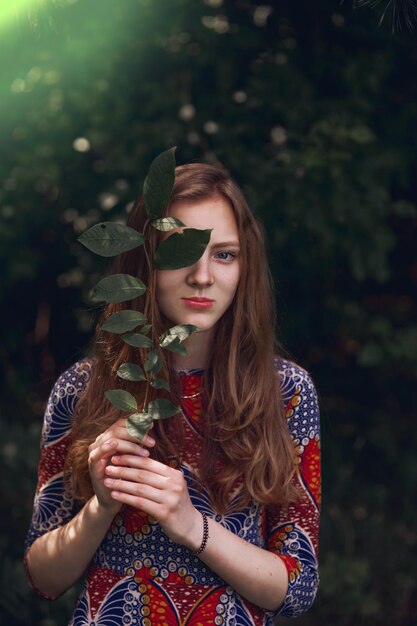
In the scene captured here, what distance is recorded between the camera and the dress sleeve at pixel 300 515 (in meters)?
1.97

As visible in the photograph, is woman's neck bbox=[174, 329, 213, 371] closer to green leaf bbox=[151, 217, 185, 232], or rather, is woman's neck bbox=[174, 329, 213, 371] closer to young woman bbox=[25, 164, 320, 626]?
young woman bbox=[25, 164, 320, 626]

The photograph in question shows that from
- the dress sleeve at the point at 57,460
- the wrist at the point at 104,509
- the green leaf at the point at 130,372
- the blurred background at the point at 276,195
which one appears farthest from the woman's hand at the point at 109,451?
the blurred background at the point at 276,195

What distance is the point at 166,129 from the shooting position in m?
3.26

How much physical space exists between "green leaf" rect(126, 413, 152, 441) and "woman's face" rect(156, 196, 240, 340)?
0.22 m

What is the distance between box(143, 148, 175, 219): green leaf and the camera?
165 centimetres

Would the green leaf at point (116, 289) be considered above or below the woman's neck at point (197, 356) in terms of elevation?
above

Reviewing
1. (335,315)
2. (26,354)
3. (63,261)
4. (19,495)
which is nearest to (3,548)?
(19,495)

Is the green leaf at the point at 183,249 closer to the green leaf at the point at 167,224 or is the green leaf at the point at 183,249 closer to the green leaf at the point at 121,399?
the green leaf at the point at 167,224

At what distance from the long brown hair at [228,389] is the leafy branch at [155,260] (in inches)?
7.0

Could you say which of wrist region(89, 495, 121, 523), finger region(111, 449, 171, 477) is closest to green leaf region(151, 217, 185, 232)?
finger region(111, 449, 171, 477)

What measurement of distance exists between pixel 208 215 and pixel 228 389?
0.34m

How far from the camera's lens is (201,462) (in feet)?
6.44

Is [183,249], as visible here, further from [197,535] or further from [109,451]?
[197,535]

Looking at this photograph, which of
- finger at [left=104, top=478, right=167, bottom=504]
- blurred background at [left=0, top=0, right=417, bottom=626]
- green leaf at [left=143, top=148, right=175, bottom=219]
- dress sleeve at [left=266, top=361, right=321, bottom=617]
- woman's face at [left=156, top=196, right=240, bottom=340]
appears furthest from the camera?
blurred background at [left=0, top=0, right=417, bottom=626]
